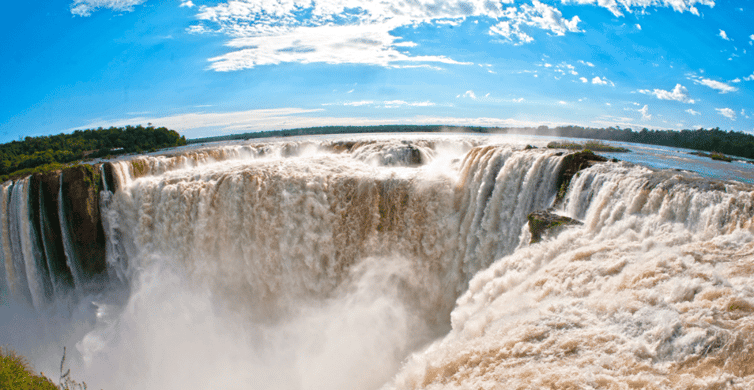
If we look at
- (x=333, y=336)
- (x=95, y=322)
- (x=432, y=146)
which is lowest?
(x=95, y=322)

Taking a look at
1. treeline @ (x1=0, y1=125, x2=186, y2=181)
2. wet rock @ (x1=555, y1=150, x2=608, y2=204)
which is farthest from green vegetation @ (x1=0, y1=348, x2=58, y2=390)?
treeline @ (x1=0, y1=125, x2=186, y2=181)

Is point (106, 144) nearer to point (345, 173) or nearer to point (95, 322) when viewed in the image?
point (95, 322)

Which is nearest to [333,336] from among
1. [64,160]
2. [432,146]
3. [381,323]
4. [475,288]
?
[381,323]

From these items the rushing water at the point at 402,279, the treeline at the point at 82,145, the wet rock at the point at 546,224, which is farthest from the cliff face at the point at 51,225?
the wet rock at the point at 546,224

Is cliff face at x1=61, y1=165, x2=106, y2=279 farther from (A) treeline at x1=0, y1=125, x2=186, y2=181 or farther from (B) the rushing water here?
(A) treeline at x1=0, y1=125, x2=186, y2=181

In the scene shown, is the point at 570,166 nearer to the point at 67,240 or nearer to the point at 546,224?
the point at 546,224

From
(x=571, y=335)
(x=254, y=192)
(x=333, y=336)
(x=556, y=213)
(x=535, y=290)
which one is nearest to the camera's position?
(x=571, y=335)

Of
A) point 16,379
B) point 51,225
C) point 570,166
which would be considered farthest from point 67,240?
point 570,166
